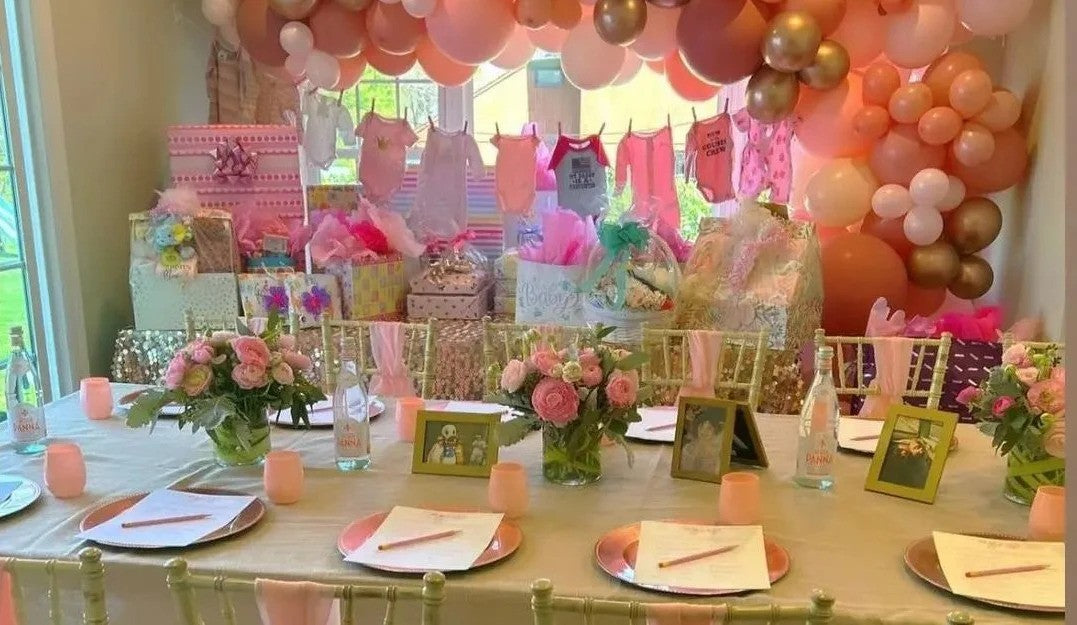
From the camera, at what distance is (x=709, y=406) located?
1.64 meters

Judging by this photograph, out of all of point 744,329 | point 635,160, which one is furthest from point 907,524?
point 635,160

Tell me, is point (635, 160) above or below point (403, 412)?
above

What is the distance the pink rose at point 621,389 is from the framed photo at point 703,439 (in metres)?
0.12

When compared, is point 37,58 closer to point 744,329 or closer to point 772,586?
point 744,329

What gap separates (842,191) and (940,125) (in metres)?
0.33

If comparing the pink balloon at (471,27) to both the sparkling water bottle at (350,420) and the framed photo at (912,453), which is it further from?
the framed photo at (912,453)

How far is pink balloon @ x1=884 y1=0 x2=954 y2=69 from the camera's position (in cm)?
265

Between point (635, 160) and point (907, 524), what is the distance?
6.84 feet

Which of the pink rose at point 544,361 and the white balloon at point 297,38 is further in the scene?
the white balloon at point 297,38

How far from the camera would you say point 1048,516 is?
1354 millimetres

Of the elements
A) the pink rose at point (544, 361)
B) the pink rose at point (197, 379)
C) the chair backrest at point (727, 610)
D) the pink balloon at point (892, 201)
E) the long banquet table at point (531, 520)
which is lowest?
the long banquet table at point (531, 520)

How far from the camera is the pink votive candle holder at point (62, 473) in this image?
Result: 1.57 m

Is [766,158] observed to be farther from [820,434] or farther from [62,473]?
[62,473]

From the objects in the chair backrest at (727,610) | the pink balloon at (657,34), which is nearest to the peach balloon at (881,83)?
the pink balloon at (657,34)
